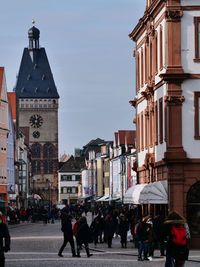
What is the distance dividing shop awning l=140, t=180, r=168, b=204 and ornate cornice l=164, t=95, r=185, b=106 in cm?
348

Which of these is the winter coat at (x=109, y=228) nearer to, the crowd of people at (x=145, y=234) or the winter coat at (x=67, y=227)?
the crowd of people at (x=145, y=234)

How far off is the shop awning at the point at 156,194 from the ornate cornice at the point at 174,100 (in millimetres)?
3476

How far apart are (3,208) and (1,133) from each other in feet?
49.2

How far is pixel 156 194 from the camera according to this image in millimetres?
42125

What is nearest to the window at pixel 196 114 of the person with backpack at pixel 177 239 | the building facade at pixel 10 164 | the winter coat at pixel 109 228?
the winter coat at pixel 109 228

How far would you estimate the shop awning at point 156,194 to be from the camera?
4169 cm

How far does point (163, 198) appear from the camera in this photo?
4159cm

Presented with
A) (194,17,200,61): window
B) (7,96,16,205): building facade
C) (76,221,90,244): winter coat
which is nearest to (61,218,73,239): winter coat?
(76,221,90,244): winter coat

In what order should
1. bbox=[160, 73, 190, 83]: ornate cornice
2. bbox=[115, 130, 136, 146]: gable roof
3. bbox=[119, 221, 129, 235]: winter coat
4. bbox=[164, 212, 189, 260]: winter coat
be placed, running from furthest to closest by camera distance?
bbox=[115, 130, 136, 146]: gable roof < bbox=[119, 221, 129, 235]: winter coat < bbox=[160, 73, 190, 83]: ornate cornice < bbox=[164, 212, 189, 260]: winter coat

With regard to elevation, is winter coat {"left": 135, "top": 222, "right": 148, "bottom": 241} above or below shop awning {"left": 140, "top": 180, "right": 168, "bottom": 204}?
below

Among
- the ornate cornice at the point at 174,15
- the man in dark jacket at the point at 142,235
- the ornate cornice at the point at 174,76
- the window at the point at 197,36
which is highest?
the ornate cornice at the point at 174,15

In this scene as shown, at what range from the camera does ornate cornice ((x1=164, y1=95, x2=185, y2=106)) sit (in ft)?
137

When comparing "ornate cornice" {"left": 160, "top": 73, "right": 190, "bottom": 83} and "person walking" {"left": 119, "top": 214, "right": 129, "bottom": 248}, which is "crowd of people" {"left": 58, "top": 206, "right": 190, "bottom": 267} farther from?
"ornate cornice" {"left": 160, "top": 73, "right": 190, "bottom": 83}

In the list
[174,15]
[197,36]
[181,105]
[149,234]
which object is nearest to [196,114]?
[181,105]
